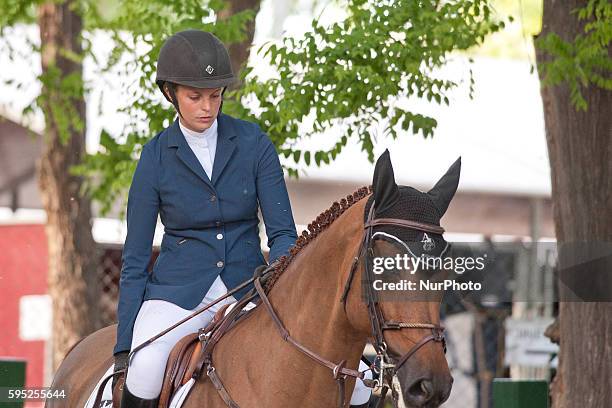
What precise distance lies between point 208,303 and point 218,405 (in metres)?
0.57

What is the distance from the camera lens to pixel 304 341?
159 inches

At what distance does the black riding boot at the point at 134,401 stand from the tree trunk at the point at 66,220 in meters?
6.75

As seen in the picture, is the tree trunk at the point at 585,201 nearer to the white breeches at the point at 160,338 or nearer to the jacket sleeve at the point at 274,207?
the jacket sleeve at the point at 274,207

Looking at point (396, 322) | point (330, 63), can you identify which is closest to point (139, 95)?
point (330, 63)

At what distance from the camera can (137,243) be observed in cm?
469

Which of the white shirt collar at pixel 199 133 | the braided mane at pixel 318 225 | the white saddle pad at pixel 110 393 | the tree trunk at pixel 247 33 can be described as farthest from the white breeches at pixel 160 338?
the tree trunk at pixel 247 33

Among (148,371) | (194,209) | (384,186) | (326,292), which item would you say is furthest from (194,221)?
(384,186)

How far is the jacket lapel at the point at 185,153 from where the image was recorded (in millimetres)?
4656

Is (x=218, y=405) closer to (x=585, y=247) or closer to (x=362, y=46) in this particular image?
(x=362, y=46)

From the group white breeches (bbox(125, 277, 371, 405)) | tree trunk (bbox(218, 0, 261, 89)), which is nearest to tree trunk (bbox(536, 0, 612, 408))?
tree trunk (bbox(218, 0, 261, 89))

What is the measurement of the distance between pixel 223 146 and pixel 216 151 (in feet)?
0.13

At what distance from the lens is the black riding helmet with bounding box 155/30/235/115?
466cm

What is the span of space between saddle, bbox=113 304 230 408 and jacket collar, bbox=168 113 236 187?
1.86 ft

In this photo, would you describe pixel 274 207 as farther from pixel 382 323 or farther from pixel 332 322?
pixel 382 323
